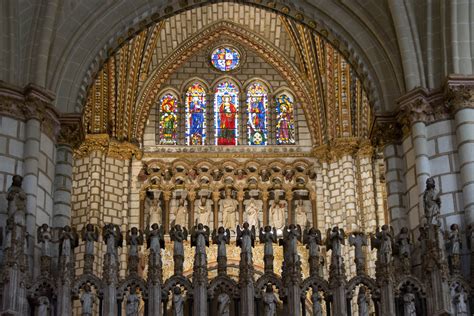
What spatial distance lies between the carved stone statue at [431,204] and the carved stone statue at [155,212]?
12.8 m

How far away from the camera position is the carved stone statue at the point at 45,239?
54.1 ft

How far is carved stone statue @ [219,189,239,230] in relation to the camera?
28.2 metres

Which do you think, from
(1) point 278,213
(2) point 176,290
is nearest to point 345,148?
(1) point 278,213

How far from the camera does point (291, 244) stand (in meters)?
16.9

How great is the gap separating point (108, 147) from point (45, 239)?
11.7 meters

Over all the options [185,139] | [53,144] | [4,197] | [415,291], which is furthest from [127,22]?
[185,139]

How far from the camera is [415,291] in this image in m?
16.6

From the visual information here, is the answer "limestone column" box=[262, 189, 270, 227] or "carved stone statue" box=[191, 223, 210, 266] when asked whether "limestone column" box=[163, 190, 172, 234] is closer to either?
"limestone column" box=[262, 189, 270, 227]

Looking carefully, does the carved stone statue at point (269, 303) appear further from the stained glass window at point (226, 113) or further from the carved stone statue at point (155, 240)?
the stained glass window at point (226, 113)

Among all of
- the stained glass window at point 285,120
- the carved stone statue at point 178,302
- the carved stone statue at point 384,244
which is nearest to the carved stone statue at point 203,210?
the stained glass window at point 285,120

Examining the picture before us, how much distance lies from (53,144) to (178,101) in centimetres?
1261

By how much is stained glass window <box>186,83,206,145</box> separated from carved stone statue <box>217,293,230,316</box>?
13371 mm

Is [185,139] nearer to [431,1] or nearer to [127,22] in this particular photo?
[127,22]

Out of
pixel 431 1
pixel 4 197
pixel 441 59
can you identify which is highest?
pixel 431 1
